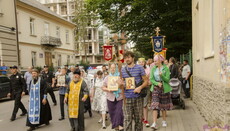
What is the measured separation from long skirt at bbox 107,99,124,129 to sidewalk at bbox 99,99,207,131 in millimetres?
689

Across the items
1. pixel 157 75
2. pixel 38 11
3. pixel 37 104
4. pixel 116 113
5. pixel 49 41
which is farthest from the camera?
pixel 49 41

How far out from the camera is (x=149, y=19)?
1644cm

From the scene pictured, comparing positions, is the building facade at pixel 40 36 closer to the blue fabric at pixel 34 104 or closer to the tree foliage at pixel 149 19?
the tree foliage at pixel 149 19

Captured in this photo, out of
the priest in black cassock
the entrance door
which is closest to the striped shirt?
the priest in black cassock

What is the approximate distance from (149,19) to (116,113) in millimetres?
11309

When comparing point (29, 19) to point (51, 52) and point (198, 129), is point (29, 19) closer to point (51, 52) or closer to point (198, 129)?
point (51, 52)

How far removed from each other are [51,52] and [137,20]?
18.6 metres

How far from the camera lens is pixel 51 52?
31719mm

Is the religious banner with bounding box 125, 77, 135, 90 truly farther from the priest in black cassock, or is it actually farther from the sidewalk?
the priest in black cassock

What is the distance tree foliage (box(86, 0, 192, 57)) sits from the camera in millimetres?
15029

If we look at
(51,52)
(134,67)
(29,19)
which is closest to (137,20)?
(134,67)

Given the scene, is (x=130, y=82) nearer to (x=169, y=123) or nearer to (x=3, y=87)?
(x=169, y=123)

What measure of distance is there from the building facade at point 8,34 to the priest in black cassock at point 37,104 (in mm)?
14067

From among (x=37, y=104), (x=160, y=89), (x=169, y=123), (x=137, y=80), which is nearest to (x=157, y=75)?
(x=160, y=89)
